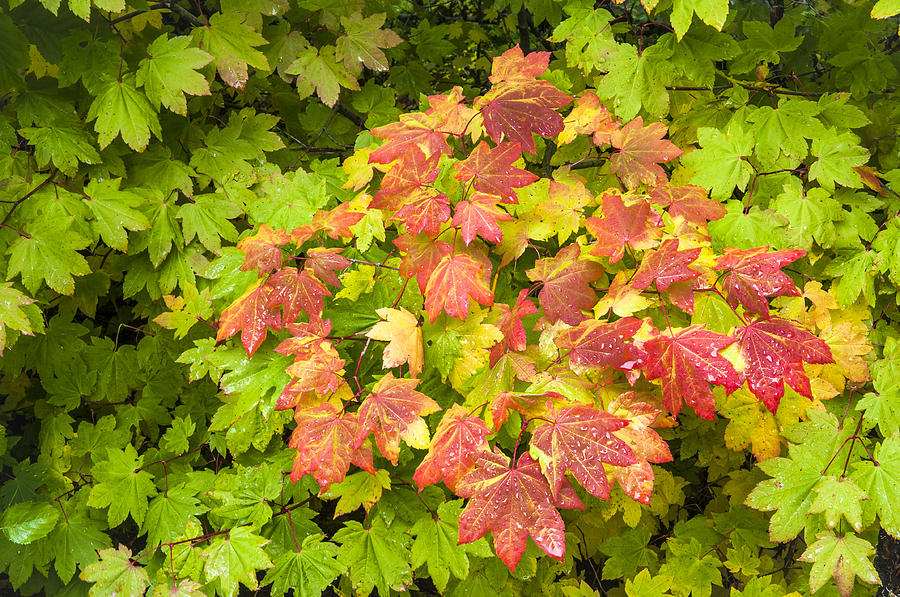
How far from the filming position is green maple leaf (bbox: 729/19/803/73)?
2354mm

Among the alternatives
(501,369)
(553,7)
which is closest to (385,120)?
(553,7)

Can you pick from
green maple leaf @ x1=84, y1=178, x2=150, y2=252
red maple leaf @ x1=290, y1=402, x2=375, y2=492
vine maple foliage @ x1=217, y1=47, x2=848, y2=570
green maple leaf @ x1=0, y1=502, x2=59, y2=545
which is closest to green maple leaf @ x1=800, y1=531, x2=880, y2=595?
vine maple foliage @ x1=217, y1=47, x2=848, y2=570

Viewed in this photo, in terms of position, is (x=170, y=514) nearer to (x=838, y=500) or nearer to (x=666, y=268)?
(x=666, y=268)

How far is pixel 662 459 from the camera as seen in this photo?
1.32 meters

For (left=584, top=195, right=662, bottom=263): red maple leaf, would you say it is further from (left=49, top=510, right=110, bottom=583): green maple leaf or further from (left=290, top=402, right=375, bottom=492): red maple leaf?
(left=49, top=510, right=110, bottom=583): green maple leaf

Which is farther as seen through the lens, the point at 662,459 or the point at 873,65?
the point at 873,65

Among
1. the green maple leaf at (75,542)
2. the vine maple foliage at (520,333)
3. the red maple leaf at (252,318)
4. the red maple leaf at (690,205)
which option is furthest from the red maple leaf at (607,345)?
the green maple leaf at (75,542)

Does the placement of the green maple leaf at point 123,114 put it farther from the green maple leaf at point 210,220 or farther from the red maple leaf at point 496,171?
the red maple leaf at point 496,171

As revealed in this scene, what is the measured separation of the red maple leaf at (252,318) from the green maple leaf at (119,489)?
3.54 ft

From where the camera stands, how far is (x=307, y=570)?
1.87 metres

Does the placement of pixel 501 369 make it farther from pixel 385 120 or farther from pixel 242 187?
pixel 385 120

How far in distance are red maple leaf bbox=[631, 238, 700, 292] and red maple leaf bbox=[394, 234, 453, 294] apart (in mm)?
441

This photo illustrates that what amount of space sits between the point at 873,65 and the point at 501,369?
2.04 meters

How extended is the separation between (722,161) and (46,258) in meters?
2.26
